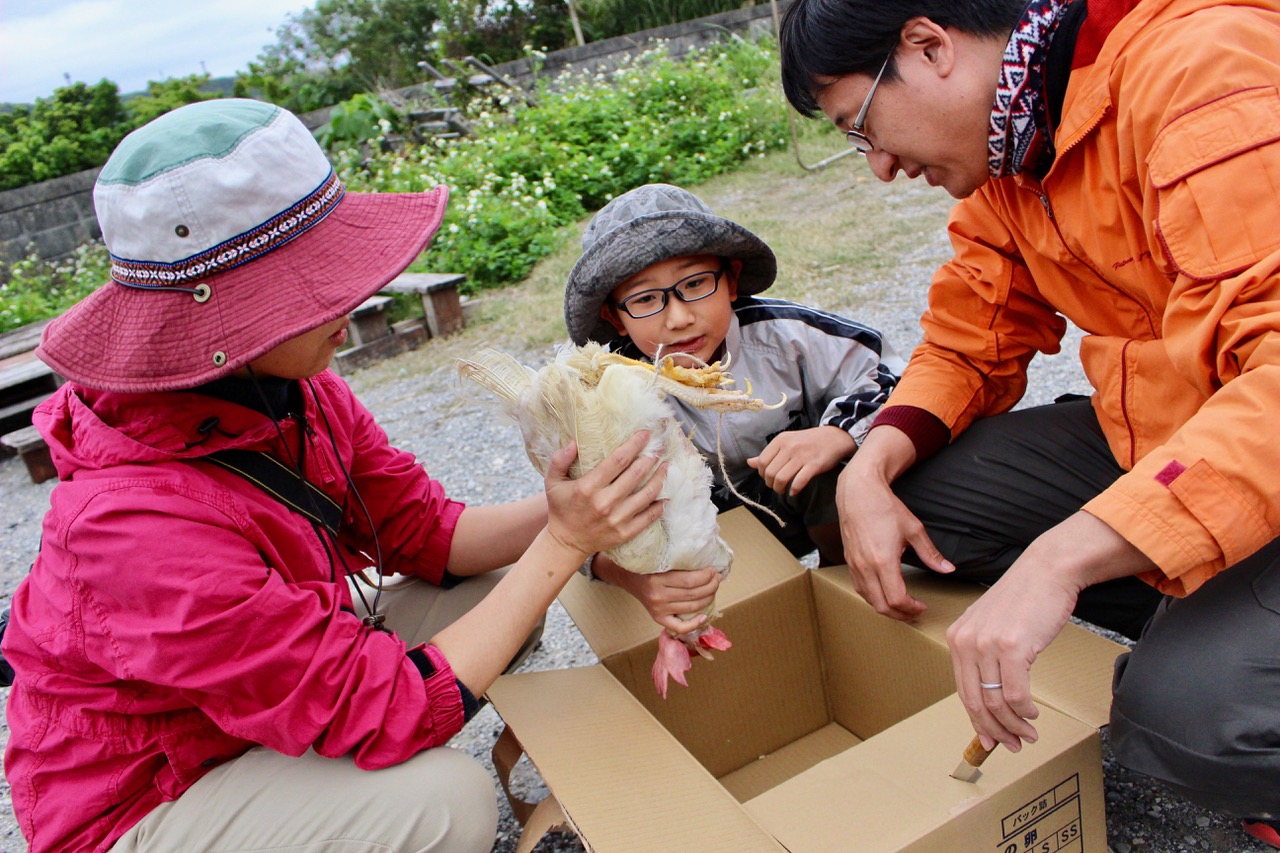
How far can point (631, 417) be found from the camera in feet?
5.36

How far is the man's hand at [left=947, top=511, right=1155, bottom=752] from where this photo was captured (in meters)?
1.34

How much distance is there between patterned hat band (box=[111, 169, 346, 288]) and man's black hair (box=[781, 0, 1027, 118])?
0.94 m

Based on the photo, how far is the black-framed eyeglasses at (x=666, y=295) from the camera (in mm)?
2389

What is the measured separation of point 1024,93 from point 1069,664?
102cm

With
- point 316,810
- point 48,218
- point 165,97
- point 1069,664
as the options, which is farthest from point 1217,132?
point 165,97

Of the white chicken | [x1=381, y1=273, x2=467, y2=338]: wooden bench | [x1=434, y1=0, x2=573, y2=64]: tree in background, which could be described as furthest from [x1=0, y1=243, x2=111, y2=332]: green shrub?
[x1=434, y1=0, x2=573, y2=64]: tree in background

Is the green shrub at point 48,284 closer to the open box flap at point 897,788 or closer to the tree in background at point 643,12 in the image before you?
the open box flap at point 897,788

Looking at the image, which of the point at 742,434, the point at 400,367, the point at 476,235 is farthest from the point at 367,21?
the point at 742,434

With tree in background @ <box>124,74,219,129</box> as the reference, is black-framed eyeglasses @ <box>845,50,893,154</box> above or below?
above

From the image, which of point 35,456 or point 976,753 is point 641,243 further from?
point 35,456

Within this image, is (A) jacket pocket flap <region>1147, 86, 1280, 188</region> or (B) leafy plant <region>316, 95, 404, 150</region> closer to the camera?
(A) jacket pocket flap <region>1147, 86, 1280, 188</region>

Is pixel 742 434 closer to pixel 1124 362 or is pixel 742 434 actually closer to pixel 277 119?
pixel 1124 362

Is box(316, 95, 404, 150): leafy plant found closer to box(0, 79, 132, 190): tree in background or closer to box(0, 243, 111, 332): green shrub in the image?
box(0, 243, 111, 332): green shrub

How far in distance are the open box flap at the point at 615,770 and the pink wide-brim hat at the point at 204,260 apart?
2.71 ft
